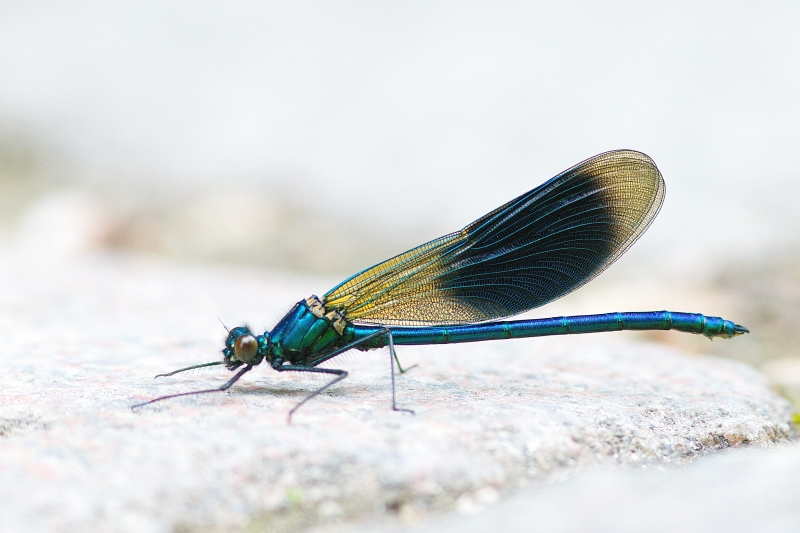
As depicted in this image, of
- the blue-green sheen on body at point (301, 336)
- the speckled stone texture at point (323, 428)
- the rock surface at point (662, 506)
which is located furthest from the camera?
the blue-green sheen on body at point (301, 336)

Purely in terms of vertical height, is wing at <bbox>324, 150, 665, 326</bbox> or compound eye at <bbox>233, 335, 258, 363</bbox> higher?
wing at <bbox>324, 150, 665, 326</bbox>

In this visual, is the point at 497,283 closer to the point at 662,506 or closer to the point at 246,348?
the point at 246,348

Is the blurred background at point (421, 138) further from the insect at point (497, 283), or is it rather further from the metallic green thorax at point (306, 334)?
the metallic green thorax at point (306, 334)

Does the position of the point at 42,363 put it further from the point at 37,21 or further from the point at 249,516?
the point at 37,21

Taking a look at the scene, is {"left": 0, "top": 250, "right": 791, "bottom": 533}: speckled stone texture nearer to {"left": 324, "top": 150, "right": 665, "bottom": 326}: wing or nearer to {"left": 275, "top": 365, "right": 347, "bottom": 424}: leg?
{"left": 275, "top": 365, "right": 347, "bottom": 424}: leg

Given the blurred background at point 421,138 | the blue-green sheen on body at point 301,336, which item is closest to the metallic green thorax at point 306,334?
the blue-green sheen on body at point 301,336

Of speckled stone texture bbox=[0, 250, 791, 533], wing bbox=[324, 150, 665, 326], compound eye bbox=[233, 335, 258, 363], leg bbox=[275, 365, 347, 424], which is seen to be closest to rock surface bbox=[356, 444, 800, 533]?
speckled stone texture bbox=[0, 250, 791, 533]

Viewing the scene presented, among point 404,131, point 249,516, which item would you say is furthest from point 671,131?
point 249,516
